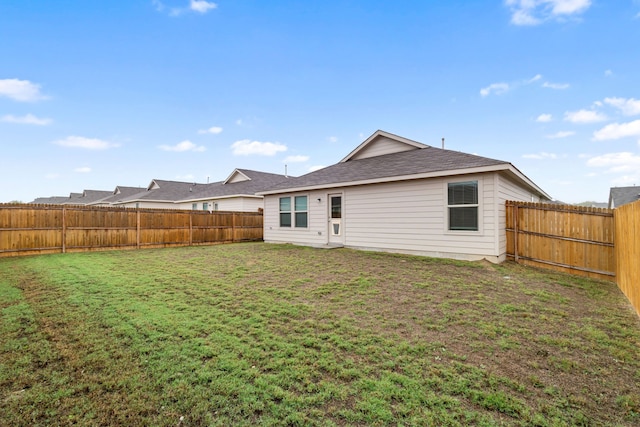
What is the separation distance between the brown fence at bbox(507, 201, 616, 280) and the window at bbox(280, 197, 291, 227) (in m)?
8.97

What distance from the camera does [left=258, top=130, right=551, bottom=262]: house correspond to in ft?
26.9

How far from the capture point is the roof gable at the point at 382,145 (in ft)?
41.2

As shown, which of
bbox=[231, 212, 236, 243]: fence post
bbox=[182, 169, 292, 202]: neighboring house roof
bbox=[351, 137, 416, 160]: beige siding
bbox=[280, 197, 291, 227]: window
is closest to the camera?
bbox=[351, 137, 416, 160]: beige siding

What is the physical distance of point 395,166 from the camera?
35.3ft

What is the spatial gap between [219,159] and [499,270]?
28424mm

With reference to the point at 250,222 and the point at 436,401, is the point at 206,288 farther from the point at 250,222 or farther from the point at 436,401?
the point at 250,222

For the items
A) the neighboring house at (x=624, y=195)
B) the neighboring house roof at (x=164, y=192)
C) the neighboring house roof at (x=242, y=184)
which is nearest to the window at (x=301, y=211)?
the neighboring house roof at (x=242, y=184)

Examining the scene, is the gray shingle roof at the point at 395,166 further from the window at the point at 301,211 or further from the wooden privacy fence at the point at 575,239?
the wooden privacy fence at the point at 575,239

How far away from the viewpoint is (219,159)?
30.0m

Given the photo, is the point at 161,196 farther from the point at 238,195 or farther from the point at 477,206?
the point at 477,206

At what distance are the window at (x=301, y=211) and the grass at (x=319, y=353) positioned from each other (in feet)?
23.1

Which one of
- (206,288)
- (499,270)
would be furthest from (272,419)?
(499,270)

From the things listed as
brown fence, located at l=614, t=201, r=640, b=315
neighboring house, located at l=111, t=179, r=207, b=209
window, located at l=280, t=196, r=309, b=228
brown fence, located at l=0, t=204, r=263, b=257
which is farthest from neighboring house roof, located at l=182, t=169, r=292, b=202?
brown fence, located at l=614, t=201, r=640, b=315

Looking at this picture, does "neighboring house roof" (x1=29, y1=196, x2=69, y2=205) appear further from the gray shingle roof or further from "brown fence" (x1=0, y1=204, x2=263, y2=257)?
the gray shingle roof
